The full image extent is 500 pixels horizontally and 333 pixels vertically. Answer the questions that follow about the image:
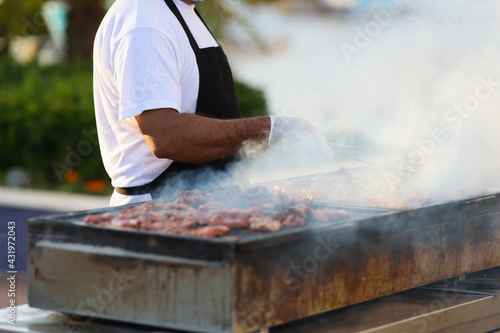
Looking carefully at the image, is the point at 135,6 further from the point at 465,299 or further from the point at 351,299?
the point at 465,299

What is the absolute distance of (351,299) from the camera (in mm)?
2441

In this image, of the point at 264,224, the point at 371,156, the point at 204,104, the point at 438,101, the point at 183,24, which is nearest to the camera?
the point at 264,224

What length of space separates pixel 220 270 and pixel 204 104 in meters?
1.21

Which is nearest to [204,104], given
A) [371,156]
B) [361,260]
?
[371,156]

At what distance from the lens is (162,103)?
273cm

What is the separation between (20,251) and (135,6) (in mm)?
4858

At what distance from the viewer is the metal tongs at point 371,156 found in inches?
132

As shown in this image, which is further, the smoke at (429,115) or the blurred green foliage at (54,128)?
the blurred green foliage at (54,128)

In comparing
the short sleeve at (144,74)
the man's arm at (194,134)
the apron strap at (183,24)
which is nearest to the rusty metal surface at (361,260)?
the man's arm at (194,134)

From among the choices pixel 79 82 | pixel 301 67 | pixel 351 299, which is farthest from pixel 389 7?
pixel 301 67

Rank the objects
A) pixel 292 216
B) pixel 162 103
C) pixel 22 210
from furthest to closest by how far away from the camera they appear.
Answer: pixel 22 210
pixel 162 103
pixel 292 216

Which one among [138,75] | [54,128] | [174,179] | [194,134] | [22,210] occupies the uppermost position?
[54,128]

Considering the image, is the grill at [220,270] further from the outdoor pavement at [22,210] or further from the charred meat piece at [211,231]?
the outdoor pavement at [22,210]

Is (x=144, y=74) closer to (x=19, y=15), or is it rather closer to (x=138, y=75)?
(x=138, y=75)
